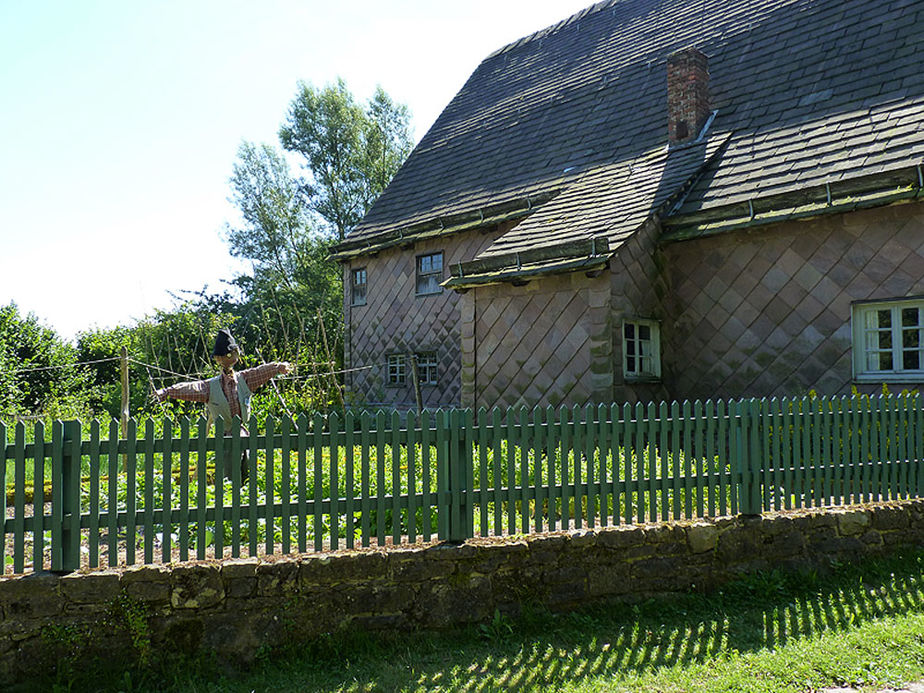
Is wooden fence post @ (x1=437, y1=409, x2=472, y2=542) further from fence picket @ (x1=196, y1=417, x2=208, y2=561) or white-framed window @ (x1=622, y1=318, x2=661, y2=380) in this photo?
white-framed window @ (x1=622, y1=318, x2=661, y2=380)

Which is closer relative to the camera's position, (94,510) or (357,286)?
(94,510)

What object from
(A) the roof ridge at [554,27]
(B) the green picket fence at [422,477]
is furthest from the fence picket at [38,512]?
(A) the roof ridge at [554,27]

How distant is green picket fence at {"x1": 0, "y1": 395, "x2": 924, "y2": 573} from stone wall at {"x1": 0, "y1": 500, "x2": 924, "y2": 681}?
0.49 ft

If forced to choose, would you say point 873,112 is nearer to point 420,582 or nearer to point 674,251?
point 674,251

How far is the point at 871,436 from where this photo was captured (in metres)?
6.90

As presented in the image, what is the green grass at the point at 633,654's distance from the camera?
4234 mm

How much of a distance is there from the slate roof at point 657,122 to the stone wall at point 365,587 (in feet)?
17.7

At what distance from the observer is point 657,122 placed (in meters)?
13.7

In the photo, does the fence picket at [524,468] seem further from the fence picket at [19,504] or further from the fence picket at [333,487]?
the fence picket at [19,504]

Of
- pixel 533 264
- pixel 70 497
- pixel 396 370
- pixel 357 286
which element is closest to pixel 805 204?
pixel 533 264

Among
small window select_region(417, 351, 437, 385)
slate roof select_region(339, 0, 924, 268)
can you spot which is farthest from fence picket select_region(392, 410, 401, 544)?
small window select_region(417, 351, 437, 385)

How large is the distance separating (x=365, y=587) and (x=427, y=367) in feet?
37.0

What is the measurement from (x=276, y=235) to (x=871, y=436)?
31634mm

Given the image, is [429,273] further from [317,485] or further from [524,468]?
[317,485]
